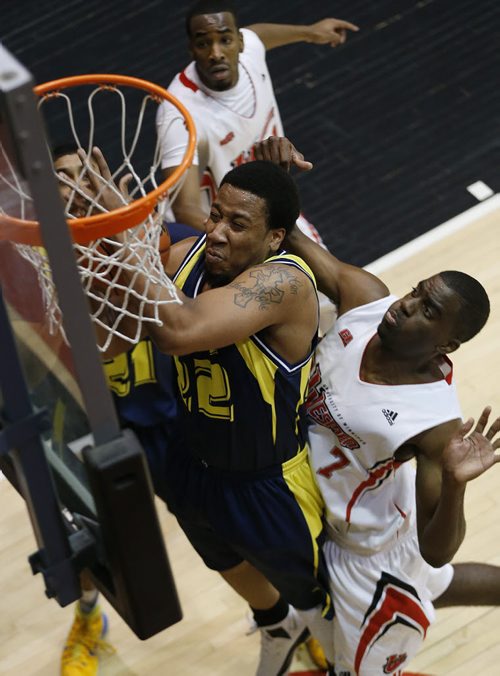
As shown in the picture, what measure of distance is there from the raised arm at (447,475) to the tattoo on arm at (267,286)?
1.73 ft

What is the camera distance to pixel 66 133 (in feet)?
19.3

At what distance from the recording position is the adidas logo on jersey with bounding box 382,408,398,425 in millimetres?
2941

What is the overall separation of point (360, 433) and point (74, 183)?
95cm

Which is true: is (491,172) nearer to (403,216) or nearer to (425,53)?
(403,216)

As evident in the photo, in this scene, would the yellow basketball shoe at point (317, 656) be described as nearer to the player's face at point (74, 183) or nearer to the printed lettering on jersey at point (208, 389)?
the printed lettering on jersey at point (208, 389)

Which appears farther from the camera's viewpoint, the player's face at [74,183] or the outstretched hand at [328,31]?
the outstretched hand at [328,31]

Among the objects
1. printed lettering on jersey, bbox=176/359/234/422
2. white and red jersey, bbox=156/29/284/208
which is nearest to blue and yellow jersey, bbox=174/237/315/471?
printed lettering on jersey, bbox=176/359/234/422

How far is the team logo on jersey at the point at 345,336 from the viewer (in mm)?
3125

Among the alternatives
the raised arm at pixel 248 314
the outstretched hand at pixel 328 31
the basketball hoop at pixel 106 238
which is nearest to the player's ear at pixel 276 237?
the raised arm at pixel 248 314

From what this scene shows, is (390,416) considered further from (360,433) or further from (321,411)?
(321,411)

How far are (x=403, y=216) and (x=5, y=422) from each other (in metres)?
3.79

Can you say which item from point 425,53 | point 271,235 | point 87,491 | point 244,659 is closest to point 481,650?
point 244,659

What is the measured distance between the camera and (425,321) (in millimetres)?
2926

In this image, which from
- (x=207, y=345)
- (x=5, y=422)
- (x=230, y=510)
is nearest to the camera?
(x=5, y=422)
